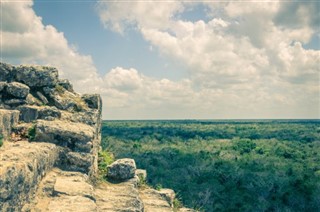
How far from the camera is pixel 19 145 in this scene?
39.3 feet

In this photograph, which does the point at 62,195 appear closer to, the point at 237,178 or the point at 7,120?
the point at 7,120

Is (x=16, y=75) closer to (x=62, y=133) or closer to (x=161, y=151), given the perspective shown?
(x=62, y=133)

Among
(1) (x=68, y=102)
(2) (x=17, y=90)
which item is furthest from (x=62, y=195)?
(1) (x=68, y=102)

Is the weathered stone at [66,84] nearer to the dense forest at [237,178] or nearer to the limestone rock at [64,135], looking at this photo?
the limestone rock at [64,135]

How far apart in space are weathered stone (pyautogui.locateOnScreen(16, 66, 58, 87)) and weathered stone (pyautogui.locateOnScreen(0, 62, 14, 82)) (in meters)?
0.28

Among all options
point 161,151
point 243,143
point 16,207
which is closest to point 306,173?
point 161,151

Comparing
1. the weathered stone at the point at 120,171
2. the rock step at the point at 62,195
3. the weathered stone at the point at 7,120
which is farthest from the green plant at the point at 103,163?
the weathered stone at the point at 7,120

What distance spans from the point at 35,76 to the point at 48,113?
2.34 metres

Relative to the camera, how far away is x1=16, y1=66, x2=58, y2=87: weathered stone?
16.2 meters

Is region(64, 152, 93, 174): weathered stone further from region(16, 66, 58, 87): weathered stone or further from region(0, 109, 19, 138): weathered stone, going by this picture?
region(16, 66, 58, 87): weathered stone

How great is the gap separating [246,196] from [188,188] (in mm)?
8697

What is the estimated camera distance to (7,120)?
1334 cm

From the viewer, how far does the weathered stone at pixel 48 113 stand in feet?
48.6

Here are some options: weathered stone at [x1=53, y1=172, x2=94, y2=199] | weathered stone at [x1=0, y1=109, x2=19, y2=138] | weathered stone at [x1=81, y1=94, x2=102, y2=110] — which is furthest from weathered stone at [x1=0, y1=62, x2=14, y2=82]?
weathered stone at [x1=53, y1=172, x2=94, y2=199]
